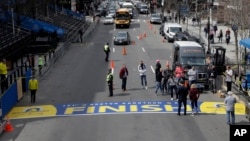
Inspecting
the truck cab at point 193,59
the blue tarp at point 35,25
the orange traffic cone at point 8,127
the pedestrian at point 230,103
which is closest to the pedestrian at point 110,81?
the truck cab at point 193,59

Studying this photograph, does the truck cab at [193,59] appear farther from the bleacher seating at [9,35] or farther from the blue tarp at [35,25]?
the blue tarp at [35,25]

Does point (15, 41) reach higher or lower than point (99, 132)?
higher

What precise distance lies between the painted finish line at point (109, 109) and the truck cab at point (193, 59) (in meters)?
3.19

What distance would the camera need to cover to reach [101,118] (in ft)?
70.7

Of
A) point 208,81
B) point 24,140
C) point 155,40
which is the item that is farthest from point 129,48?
point 24,140

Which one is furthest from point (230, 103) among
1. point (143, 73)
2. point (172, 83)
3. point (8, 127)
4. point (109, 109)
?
point (8, 127)

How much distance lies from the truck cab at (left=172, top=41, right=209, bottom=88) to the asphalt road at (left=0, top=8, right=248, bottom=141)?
1646 millimetres

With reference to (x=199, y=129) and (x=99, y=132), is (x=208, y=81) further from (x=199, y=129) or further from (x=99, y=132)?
(x=99, y=132)

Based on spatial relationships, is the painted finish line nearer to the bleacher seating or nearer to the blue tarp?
the bleacher seating

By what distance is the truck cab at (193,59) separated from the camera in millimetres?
27406

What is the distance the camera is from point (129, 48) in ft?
158

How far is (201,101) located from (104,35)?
38.7 metres

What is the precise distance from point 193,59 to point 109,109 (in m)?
7.95

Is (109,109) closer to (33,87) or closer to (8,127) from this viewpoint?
(33,87)
